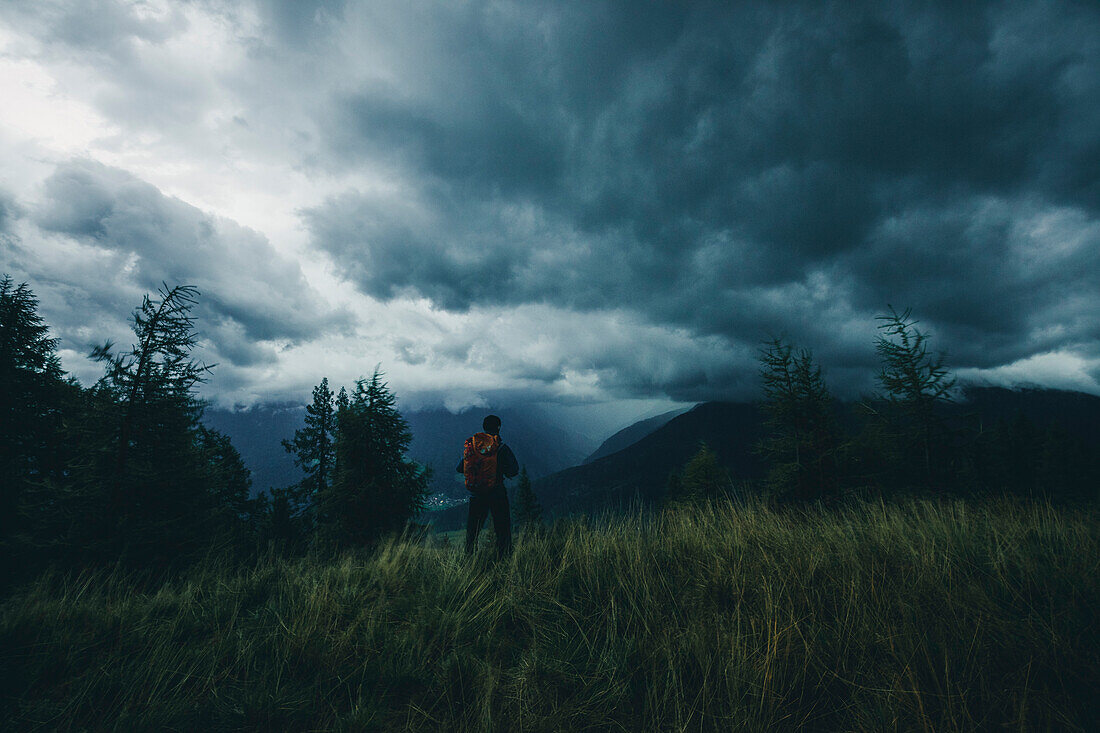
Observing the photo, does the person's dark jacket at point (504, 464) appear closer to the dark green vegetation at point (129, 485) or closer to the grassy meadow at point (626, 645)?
the grassy meadow at point (626, 645)

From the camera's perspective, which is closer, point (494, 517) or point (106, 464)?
point (494, 517)

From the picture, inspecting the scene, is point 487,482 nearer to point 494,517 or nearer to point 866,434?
point 494,517

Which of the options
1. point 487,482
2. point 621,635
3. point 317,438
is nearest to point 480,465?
point 487,482

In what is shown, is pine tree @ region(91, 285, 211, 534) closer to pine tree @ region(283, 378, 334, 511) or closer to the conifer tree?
pine tree @ region(283, 378, 334, 511)

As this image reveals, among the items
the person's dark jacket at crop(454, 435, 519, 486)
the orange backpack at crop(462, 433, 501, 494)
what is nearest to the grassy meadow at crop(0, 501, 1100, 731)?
the orange backpack at crop(462, 433, 501, 494)

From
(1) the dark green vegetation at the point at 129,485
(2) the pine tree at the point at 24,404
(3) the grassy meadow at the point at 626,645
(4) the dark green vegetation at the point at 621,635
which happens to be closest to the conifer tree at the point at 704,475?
(4) the dark green vegetation at the point at 621,635

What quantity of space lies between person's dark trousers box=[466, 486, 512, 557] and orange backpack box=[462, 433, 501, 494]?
138 millimetres

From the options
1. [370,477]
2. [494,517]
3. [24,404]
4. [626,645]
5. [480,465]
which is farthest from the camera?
[370,477]

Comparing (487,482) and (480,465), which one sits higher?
(480,465)

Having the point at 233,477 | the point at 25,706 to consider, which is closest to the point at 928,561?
the point at 25,706

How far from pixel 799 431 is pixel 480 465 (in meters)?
16.6

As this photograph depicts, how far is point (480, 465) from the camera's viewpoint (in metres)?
5.98

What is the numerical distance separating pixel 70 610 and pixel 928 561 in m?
8.35

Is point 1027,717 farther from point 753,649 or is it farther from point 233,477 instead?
point 233,477
